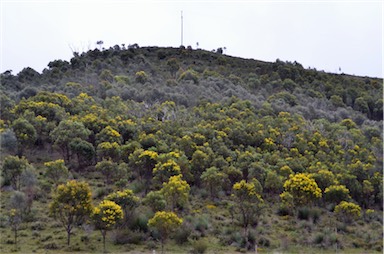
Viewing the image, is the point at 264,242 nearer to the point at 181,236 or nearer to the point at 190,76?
the point at 181,236

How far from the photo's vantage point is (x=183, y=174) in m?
29.6

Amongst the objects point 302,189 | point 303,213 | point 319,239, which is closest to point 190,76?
point 302,189

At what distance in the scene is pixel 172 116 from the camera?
40.8 metres

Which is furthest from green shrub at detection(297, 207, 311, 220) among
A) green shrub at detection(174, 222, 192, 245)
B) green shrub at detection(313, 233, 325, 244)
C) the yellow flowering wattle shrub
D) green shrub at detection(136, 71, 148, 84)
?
green shrub at detection(136, 71, 148, 84)

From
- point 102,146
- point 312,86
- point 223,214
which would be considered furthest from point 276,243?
point 312,86

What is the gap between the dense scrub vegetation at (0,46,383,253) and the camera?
22.8 metres

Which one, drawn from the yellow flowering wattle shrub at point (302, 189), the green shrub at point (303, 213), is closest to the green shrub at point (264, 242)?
the green shrub at point (303, 213)

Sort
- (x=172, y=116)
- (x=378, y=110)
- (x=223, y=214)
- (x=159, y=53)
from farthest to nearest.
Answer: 1. (x=159, y=53)
2. (x=378, y=110)
3. (x=172, y=116)
4. (x=223, y=214)

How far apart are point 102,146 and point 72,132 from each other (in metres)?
2.57

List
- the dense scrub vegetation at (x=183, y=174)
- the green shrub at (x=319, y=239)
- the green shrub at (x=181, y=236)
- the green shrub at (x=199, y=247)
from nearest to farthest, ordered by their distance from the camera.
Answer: the green shrub at (x=199, y=247), the dense scrub vegetation at (x=183, y=174), the green shrub at (x=181, y=236), the green shrub at (x=319, y=239)

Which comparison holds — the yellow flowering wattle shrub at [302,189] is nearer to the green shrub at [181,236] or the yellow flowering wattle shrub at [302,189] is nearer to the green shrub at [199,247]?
the green shrub at [181,236]

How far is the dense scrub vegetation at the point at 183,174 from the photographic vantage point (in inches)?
899

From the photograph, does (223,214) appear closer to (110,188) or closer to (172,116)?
(110,188)

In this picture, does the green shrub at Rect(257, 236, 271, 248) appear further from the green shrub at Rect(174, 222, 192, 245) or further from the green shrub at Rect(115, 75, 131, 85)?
the green shrub at Rect(115, 75, 131, 85)
